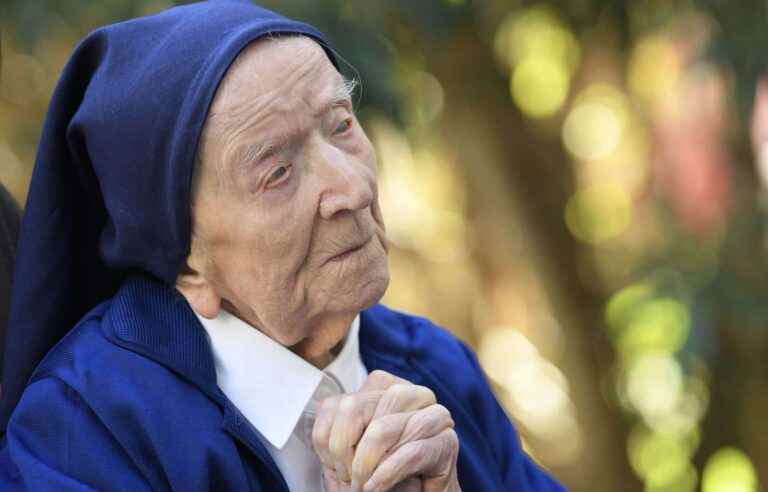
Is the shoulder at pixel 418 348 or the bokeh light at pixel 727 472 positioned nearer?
the shoulder at pixel 418 348

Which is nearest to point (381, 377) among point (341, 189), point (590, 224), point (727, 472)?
point (341, 189)

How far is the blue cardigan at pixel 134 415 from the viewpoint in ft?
6.13

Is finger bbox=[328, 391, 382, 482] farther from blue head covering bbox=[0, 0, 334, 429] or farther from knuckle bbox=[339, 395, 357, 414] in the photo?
blue head covering bbox=[0, 0, 334, 429]

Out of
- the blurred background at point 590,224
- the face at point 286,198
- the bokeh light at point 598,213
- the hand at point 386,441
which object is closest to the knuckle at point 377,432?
the hand at point 386,441

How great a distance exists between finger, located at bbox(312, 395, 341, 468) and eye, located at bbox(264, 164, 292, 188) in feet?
1.15

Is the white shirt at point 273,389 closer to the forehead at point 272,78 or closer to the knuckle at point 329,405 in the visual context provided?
the knuckle at point 329,405

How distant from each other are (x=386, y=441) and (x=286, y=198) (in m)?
0.40

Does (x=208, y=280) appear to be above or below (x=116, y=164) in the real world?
below

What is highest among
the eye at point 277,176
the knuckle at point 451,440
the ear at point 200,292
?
the eye at point 277,176

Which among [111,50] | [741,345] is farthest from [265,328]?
[741,345]

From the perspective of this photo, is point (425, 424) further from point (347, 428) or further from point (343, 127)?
point (343, 127)

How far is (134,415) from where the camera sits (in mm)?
1895

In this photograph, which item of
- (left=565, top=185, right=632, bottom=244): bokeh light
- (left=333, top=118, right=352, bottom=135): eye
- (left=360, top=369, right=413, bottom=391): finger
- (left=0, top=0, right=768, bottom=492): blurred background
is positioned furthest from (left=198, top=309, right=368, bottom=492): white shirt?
(left=565, top=185, right=632, bottom=244): bokeh light

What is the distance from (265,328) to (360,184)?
289mm
